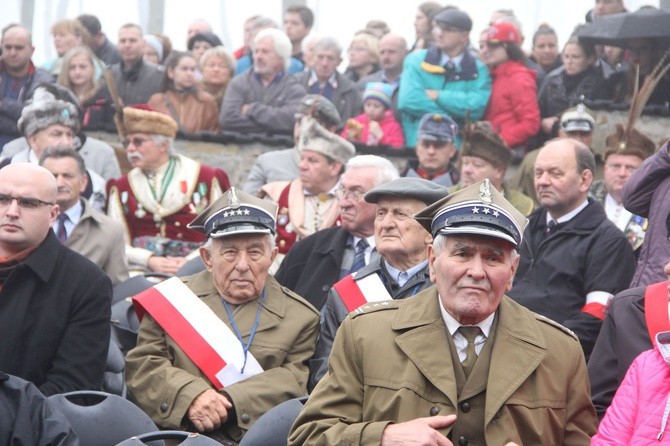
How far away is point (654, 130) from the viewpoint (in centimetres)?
1281

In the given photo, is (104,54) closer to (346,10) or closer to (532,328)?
(346,10)

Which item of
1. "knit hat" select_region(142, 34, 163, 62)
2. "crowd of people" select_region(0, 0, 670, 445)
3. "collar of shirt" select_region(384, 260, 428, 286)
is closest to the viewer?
"crowd of people" select_region(0, 0, 670, 445)

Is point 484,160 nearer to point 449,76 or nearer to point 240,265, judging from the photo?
point 449,76

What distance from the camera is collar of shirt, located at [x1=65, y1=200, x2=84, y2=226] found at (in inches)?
379

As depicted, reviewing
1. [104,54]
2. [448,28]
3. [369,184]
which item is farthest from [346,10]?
[369,184]

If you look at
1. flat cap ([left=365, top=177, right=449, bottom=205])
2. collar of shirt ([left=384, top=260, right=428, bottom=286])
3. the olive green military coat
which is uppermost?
flat cap ([left=365, top=177, right=449, bottom=205])

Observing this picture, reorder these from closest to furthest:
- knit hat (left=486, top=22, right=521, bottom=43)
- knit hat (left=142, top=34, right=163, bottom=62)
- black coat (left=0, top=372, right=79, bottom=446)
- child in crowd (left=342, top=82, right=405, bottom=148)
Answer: black coat (left=0, top=372, right=79, bottom=446) → knit hat (left=486, top=22, right=521, bottom=43) → child in crowd (left=342, top=82, right=405, bottom=148) → knit hat (left=142, top=34, right=163, bottom=62)

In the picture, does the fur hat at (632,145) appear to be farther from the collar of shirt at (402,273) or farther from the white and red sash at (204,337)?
the white and red sash at (204,337)

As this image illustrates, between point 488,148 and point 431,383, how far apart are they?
4.92 meters

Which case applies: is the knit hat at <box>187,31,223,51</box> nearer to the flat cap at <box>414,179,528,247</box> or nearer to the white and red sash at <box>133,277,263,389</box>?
the white and red sash at <box>133,277,263,389</box>

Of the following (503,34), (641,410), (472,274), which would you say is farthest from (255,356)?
(503,34)

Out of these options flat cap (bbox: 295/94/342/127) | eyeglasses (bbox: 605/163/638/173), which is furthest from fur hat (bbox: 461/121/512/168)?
flat cap (bbox: 295/94/342/127)

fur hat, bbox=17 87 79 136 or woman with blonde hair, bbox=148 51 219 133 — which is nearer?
fur hat, bbox=17 87 79 136

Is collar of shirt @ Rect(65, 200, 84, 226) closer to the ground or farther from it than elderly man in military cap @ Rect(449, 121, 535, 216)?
closer to the ground
